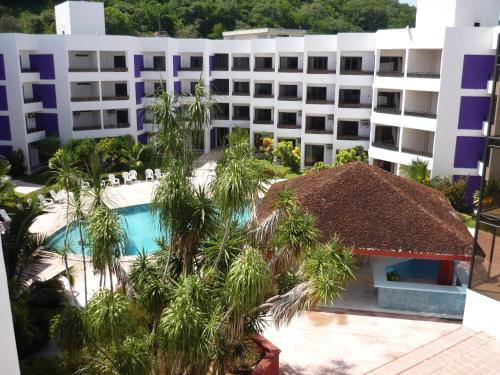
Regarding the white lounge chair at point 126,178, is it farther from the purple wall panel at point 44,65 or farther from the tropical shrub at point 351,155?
the tropical shrub at point 351,155

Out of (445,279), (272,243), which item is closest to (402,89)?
(445,279)

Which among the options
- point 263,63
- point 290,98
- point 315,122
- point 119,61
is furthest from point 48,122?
point 315,122

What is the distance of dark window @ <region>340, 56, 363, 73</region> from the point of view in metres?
36.5

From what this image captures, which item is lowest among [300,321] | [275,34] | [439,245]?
[300,321]

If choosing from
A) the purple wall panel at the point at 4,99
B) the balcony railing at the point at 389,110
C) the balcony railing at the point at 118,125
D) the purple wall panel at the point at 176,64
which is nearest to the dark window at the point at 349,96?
the balcony railing at the point at 389,110

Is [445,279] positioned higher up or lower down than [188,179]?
lower down

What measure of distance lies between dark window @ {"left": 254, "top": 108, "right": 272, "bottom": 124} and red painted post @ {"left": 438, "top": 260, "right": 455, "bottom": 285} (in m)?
27.1

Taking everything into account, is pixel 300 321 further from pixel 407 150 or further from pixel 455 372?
pixel 407 150

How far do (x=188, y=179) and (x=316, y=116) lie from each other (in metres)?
28.8

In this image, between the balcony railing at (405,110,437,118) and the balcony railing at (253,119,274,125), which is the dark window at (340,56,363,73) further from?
the balcony railing at (253,119,274,125)

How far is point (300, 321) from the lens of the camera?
54.4 ft

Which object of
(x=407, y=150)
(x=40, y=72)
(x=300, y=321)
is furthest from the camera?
(x=40, y=72)

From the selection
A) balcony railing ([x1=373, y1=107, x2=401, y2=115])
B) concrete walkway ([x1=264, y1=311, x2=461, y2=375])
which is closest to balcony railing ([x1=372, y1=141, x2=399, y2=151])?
balcony railing ([x1=373, y1=107, x2=401, y2=115])

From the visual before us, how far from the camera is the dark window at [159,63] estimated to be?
139ft
